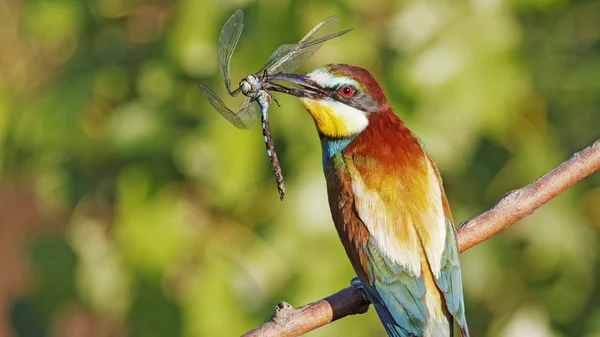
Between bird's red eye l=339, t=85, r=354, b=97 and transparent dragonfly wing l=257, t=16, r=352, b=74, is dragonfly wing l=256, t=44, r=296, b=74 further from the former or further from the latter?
bird's red eye l=339, t=85, r=354, b=97

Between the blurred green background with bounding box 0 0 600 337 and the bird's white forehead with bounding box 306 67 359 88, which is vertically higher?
the blurred green background with bounding box 0 0 600 337

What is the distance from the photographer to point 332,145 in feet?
11.6

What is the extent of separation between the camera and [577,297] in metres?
4.31

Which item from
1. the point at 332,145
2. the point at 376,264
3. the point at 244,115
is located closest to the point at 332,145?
the point at 332,145

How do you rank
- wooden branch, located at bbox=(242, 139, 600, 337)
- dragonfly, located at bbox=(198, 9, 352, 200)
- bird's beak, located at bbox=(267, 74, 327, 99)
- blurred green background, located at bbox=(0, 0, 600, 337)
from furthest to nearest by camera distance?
1. blurred green background, located at bbox=(0, 0, 600, 337)
2. dragonfly, located at bbox=(198, 9, 352, 200)
3. bird's beak, located at bbox=(267, 74, 327, 99)
4. wooden branch, located at bbox=(242, 139, 600, 337)

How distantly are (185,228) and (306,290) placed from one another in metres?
0.53

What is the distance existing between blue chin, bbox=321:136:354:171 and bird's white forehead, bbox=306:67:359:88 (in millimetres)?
156

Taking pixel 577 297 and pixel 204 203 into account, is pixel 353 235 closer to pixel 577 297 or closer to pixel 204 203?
pixel 204 203

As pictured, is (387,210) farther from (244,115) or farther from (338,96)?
(244,115)

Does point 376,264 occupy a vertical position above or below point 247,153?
below

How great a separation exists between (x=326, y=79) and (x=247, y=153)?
0.51 metres

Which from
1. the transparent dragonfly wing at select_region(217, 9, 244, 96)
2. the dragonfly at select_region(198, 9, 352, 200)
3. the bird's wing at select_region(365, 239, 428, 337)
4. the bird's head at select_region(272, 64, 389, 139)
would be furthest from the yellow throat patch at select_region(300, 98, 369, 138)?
the bird's wing at select_region(365, 239, 428, 337)

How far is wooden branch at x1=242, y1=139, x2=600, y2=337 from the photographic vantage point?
2.99m

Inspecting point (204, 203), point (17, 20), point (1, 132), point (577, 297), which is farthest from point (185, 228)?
point (577, 297)
